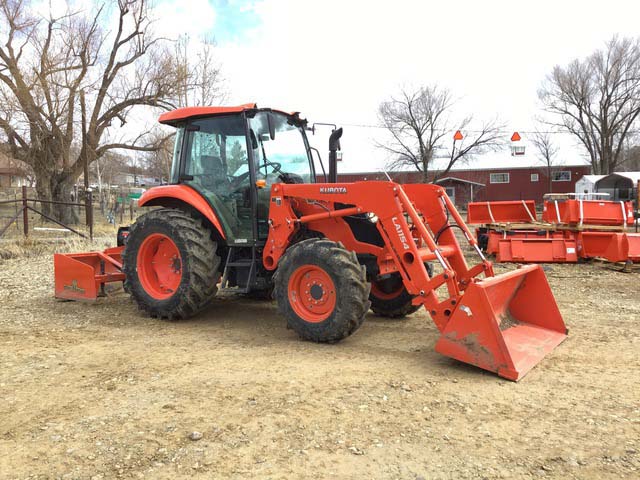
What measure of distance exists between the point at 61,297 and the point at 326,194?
4234 millimetres

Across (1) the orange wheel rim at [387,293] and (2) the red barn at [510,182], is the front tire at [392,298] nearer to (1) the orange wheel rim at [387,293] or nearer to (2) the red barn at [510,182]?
(1) the orange wheel rim at [387,293]

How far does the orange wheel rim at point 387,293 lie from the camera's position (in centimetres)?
578

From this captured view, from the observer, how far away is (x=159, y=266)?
621 cm

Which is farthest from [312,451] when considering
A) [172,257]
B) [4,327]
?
[4,327]

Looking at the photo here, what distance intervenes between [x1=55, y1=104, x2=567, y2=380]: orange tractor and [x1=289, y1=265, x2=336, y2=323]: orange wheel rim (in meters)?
0.01

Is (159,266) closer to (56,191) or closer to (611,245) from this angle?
(611,245)

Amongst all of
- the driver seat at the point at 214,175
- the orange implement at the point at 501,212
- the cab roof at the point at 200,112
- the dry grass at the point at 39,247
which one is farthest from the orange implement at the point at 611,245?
the dry grass at the point at 39,247

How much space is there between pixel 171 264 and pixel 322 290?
2348 mm

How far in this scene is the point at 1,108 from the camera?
60.7 feet

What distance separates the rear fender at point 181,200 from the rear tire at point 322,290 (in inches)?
46.8

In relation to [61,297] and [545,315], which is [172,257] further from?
[545,315]

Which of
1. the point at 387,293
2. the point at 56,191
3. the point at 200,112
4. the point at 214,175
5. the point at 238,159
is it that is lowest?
the point at 387,293

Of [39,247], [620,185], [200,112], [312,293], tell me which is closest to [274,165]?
[200,112]

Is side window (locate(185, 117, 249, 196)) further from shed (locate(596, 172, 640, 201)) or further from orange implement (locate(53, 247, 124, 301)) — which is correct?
shed (locate(596, 172, 640, 201))
